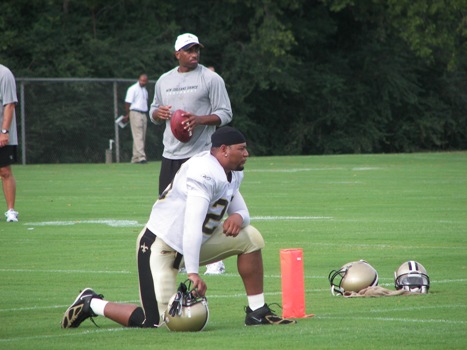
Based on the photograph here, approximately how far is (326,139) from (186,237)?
3954 cm

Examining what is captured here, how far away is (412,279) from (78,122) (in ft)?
90.3

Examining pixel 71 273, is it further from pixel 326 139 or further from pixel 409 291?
pixel 326 139

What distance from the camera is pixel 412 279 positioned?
32.1 feet

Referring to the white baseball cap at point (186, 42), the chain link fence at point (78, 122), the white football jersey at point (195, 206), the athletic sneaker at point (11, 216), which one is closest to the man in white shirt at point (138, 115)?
the chain link fence at point (78, 122)

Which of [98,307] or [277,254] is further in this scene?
[277,254]

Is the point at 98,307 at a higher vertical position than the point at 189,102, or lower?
lower

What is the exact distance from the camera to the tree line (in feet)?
139

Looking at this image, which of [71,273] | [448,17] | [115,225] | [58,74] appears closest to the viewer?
[71,273]

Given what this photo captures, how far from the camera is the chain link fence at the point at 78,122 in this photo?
35.9m

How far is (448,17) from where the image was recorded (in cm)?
4528

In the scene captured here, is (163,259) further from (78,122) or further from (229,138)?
(78,122)

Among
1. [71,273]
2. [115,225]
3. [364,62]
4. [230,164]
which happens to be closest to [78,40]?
[364,62]

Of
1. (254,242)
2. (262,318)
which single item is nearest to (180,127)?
(254,242)

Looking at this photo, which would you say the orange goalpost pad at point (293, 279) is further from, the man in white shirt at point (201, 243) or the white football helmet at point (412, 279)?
the white football helmet at point (412, 279)
